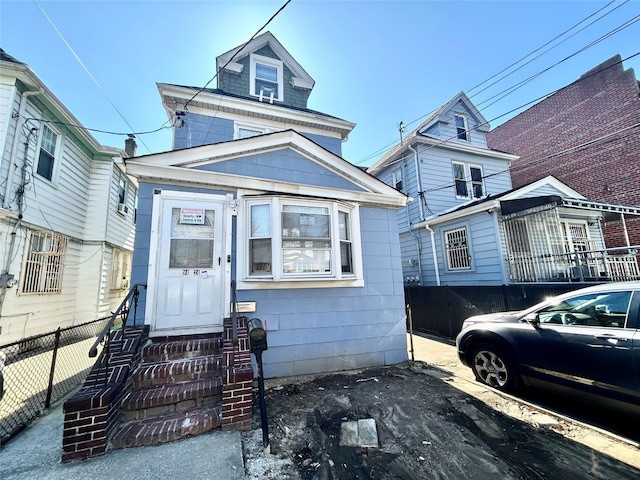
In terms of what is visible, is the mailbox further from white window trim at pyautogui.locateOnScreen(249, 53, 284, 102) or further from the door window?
white window trim at pyautogui.locateOnScreen(249, 53, 284, 102)

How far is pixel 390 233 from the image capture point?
6.09m

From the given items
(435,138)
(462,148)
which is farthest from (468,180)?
(435,138)

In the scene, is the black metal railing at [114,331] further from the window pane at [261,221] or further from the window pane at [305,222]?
the window pane at [305,222]

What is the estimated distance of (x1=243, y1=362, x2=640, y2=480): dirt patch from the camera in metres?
2.48

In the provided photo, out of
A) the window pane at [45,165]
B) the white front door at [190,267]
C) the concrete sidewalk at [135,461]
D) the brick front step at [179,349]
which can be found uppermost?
the window pane at [45,165]

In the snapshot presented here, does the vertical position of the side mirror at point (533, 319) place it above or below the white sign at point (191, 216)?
below

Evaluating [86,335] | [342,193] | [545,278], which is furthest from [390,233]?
[86,335]

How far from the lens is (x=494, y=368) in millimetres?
4242

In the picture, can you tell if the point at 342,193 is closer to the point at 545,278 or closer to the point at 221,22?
the point at 221,22

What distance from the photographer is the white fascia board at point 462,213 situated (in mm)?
7976

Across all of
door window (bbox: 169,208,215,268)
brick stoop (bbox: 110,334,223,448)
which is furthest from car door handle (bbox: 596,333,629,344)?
door window (bbox: 169,208,215,268)

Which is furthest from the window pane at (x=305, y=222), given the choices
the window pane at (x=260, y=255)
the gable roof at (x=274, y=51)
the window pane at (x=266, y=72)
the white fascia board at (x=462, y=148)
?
the white fascia board at (x=462, y=148)

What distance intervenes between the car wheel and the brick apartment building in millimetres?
8958

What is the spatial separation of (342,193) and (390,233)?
1.47 metres
